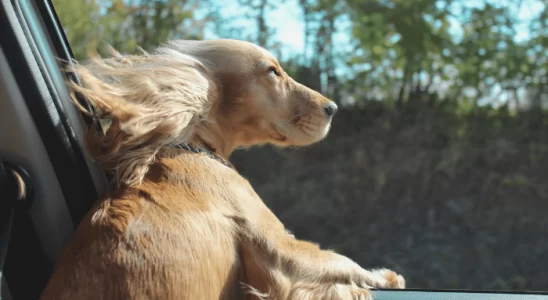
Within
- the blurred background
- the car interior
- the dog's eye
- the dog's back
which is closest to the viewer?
the dog's back

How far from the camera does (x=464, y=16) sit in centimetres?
479

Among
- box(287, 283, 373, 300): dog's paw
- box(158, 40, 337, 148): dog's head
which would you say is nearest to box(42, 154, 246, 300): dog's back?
box(287, 283, 373, 300): dog's paw

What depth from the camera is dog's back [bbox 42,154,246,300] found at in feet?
4.97

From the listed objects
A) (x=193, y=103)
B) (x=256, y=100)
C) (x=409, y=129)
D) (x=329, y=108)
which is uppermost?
(x=193, y=103)

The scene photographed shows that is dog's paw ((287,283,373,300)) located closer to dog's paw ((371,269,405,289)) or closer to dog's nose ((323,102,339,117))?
dog's paw ((371,269,405,289))

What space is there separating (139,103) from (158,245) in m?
0.49

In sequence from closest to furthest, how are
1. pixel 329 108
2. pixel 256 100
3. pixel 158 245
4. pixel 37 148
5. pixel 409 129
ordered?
pixel 158 245
pixel 37 148
pixel 256 100
pixel 329 108
pixel 409 129

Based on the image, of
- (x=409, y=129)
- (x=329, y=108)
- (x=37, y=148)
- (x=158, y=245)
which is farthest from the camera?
(x=409, y=129)

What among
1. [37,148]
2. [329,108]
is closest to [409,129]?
[329,108]

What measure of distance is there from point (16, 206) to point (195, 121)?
614mm

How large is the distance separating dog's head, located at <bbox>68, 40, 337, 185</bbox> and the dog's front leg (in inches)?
15.0

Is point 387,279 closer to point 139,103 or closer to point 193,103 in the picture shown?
point 193,103

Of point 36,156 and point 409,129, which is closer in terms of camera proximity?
point 36,156

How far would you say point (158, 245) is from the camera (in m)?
1.59
